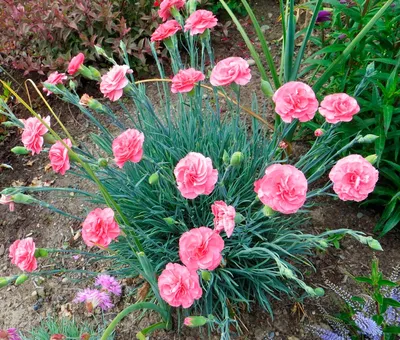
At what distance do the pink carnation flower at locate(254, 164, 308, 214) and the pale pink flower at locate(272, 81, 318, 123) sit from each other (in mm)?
222

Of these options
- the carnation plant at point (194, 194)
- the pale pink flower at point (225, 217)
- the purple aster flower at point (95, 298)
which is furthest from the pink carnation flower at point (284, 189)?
the purple aster flower at point (95, 298)

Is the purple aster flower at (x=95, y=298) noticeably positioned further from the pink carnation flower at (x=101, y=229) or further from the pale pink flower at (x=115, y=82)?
the pale pink flower at (x=115, y=82)

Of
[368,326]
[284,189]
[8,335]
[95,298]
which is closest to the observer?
[284,189]

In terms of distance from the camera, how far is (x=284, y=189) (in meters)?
1.17

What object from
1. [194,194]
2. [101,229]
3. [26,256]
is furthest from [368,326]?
[26,256]

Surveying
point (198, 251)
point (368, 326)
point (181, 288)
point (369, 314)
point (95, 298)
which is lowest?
point (369, 314)

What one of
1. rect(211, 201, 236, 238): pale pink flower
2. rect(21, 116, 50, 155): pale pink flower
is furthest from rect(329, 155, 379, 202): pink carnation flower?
rect(21, 116, 50, 155): pale pink flower

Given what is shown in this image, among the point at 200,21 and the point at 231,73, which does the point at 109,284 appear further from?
the point at 200,21

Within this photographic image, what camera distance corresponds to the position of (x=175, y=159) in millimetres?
1868

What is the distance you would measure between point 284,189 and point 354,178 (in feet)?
0.77

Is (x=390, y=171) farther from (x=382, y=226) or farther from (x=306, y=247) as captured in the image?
(x=306, y=247)

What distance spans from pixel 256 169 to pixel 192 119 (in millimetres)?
377

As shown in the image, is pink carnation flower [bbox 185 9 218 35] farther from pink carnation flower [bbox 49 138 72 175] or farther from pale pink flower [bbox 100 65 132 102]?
pink carnation flower [bbox 49 138 72 175]

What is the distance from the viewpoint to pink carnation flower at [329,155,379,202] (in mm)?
1209
